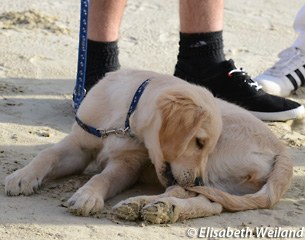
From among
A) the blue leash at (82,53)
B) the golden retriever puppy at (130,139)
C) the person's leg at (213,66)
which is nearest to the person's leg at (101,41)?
the blue leash at (82,53)

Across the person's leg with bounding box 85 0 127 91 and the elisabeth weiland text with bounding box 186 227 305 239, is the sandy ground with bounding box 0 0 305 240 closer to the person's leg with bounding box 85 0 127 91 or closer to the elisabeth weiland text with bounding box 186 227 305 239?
the elisabeth weiland text with bounding box 186 227 305 239

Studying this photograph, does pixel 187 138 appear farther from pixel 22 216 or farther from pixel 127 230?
pixel 22 216

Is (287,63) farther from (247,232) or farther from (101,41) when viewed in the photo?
(247,232)

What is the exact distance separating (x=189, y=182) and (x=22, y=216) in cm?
74

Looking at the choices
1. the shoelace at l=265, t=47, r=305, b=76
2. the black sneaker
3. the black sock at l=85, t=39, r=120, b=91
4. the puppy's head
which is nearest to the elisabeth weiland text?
the puppy's head

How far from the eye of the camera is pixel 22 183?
3.79 meters

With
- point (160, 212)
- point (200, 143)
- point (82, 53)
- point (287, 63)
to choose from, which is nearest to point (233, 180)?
point (200, 143)

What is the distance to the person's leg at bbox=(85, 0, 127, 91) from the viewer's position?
5.20 metres

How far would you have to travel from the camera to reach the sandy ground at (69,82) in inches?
136

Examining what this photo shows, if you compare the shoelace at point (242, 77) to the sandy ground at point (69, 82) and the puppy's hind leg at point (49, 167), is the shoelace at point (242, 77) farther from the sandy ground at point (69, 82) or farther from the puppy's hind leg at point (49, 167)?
the puppy's hind leg at point (49, 167)

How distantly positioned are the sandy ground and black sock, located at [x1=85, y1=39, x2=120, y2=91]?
0.25 m

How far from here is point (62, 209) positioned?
3615 mm

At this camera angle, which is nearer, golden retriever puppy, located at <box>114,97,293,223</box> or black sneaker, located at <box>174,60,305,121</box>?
golden retriever puppy, located at <box>114,97,293,223</box>

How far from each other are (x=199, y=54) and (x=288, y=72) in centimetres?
100
